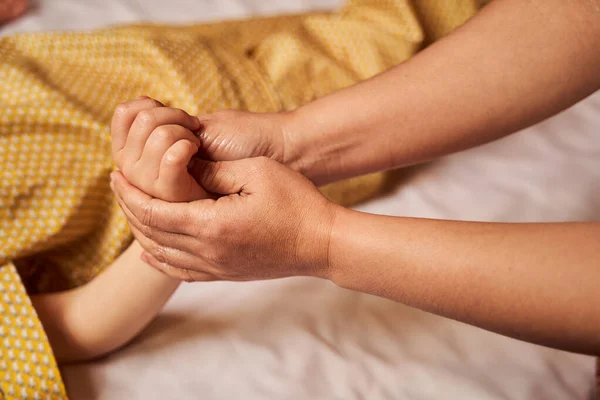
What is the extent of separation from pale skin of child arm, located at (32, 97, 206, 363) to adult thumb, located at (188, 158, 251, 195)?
0.02m

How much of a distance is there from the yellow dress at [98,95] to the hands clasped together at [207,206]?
0.16 metres

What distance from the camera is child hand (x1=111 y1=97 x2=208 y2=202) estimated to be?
0.73m

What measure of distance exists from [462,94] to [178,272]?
471 millimetres

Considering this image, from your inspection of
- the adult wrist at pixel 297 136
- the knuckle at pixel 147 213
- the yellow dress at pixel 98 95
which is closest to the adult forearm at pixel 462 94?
the adult wrist at pixel 297 136

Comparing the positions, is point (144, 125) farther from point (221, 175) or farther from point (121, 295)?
point (121, 295)

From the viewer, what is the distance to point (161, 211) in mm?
727

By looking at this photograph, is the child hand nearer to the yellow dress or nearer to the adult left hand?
the adult left hand

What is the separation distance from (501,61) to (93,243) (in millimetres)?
668

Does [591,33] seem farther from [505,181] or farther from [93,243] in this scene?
[93,243]

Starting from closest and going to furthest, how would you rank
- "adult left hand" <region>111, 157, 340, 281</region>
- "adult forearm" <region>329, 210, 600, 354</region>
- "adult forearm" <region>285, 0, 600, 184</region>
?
"adult forearm" <region>329, 210, 600, 354</region> < "adult left hand" <region>111, 157, 340, 281</region> < "adult forearm" <region>285, 0, 600, 184</region>

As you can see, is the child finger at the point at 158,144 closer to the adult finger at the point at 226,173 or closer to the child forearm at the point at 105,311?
the adult finger at the point at 226,173

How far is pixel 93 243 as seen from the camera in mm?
958

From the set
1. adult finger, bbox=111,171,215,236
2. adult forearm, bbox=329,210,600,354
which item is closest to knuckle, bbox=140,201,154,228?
adult finger, bbox=111,171,215,236

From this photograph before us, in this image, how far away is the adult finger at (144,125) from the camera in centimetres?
75
